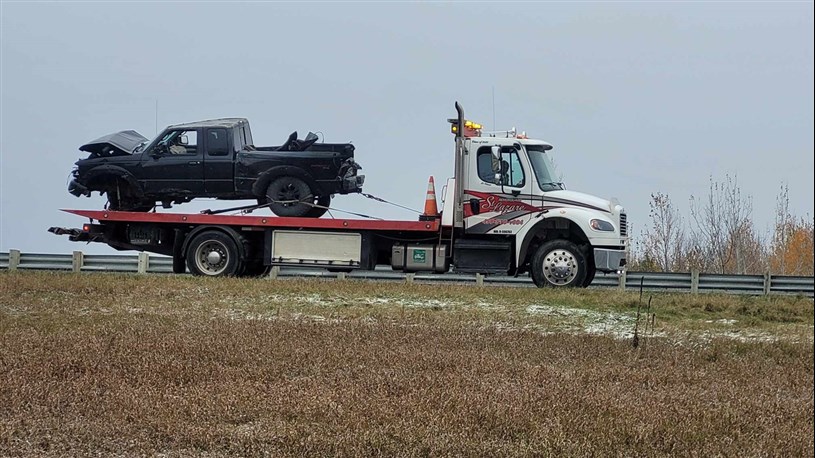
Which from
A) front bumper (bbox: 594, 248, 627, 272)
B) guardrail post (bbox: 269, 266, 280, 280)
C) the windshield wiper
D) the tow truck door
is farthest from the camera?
guardrail post (bbox: 269, 266, 280, 280)

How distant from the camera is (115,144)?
1567 centimetres

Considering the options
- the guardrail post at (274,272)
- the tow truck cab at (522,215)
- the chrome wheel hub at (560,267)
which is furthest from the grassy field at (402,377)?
the guardrail post at (274,272)

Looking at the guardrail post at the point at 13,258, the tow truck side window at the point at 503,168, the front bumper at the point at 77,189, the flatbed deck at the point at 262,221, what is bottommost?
the guardrail post at the point at 13,258

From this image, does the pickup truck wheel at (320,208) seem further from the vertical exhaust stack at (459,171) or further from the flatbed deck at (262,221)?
the vertical exhaust stack at (459,171)

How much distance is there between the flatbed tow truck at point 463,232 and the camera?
14648 millimetres

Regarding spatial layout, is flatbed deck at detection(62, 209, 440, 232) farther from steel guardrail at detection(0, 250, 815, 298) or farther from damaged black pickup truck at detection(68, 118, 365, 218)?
steel guardrail at detection(0, 250, 815, 298)

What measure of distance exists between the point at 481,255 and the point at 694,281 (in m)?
6.50

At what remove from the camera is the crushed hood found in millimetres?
15570

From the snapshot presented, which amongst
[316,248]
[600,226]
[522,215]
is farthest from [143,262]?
[600,226]

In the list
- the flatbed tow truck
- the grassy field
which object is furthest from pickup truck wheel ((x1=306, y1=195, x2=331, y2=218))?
the grassy field

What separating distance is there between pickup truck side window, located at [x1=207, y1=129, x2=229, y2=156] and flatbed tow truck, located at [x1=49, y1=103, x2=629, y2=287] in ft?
3.52

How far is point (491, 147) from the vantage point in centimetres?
1467

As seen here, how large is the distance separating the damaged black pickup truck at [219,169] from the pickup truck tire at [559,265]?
10.8ft

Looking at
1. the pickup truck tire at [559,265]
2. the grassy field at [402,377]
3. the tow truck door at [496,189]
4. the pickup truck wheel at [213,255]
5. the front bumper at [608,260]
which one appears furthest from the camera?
the pickup truck wheel at [213,255]
